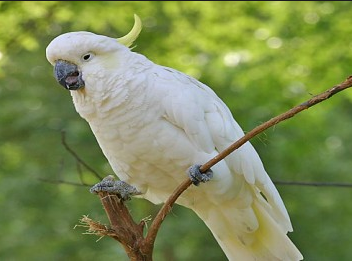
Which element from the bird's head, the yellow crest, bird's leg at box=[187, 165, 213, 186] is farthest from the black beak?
bird's leg at box=[187, 165, 213, 186]

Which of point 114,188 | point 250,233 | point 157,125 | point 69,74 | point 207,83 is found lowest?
point 207,83

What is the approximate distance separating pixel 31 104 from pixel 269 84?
2142 millimetres

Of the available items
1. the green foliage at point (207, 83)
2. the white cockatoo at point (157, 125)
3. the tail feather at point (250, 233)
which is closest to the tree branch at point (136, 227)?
the white cockatoo at point (157, 125)

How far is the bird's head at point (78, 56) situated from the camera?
8.56 feet

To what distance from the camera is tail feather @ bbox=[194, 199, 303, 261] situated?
2.88 m

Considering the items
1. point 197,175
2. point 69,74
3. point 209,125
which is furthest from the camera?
point 209,125

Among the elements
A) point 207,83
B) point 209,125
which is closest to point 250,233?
point 209,125

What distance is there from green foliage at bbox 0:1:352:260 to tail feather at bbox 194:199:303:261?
1500mm

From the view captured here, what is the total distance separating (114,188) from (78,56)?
1.61ft

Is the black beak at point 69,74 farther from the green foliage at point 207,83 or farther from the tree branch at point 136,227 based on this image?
the green foliage at point 207,83

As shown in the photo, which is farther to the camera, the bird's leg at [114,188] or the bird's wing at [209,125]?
the bird's wing at [209,125]

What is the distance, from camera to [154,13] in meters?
5.55

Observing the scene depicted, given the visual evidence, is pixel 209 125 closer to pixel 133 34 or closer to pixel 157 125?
pixel 157 125

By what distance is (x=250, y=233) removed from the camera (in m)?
2.94
